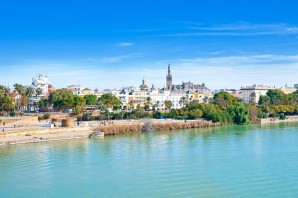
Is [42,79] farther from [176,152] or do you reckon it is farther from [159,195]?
[159,195]

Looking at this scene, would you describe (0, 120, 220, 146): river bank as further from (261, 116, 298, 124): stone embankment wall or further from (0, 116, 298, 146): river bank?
(261, 116, 298, 124): stone embankment wall

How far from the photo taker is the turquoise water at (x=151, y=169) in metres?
13.6

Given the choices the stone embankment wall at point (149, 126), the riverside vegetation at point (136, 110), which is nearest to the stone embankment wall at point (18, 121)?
the riverside vegetation at point (136, 110)

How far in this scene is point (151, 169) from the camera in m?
16.7

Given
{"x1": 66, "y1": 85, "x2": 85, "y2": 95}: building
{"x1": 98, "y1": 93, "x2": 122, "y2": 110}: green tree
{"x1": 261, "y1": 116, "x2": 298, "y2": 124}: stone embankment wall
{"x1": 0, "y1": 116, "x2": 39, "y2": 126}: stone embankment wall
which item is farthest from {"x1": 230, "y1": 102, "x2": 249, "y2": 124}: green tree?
{"x1": 66, "y1": 85, "x2": 85, "y2": 95}: building

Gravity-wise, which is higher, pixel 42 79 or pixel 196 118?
pixel 42 79

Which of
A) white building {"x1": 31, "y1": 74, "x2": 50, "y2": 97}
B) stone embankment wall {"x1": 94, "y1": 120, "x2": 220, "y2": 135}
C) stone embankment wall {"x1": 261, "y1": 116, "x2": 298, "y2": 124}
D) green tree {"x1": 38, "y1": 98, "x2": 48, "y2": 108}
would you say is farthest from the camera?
white building {"x1": 31, "y1": 74, "x2": 50, "y2": 97}

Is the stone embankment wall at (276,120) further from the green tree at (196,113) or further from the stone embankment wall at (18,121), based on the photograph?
the stone embankment wall at (18,121)

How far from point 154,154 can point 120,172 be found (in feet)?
14.1

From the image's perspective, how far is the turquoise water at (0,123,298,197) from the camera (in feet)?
44.7

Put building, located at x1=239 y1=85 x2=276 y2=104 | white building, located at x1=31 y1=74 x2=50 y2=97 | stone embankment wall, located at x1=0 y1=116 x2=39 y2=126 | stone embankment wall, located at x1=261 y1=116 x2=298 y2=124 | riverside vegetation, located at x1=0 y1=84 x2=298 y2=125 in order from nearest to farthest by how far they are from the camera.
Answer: stone embankment wall, located at x1=0 y1=116 x2=39 y2=126, riverside vegetation, located at x1=0 y1=84 x2=298 y2=125, stone embankment wall, located at x1=261 y1=116 x2=298 y2=124, white building, located at x1=31 y1=74 x2=50 y2=97, building, located at x1=239 y1=85 x2=276 y2=104

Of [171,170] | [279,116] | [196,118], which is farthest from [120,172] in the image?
[279,116]

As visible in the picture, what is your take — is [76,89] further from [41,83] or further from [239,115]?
[239,115]

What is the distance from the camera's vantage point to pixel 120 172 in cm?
1625
